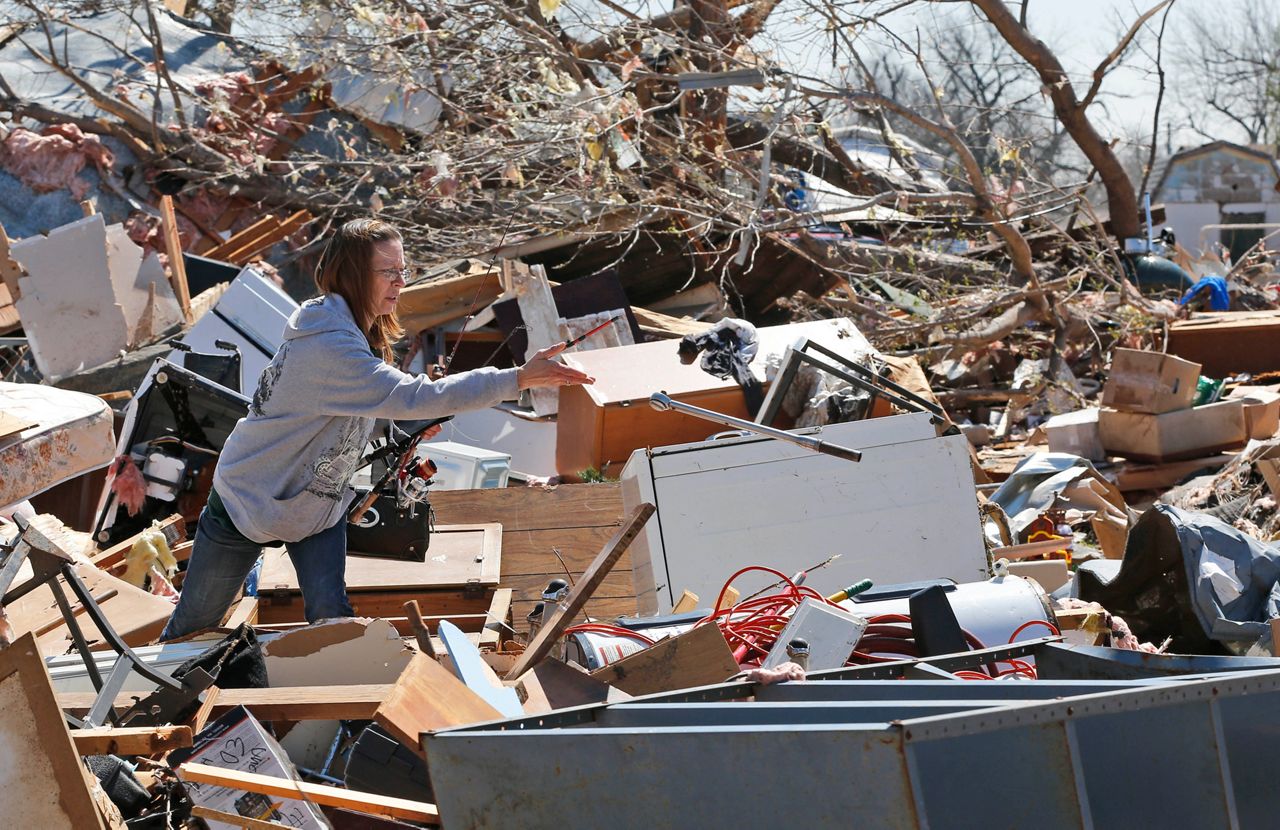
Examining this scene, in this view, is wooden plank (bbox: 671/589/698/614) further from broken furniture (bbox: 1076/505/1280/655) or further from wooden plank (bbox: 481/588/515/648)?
broken furniture (bbox: 1076/505/1280/655)

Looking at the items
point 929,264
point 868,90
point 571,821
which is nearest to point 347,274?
point 571,821

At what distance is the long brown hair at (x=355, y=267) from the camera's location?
10.7ft

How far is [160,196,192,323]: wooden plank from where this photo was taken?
874 cm

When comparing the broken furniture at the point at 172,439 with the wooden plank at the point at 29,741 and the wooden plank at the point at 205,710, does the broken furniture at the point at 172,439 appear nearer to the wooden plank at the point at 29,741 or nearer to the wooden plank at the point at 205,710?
the wooden plank at the point at 205,710

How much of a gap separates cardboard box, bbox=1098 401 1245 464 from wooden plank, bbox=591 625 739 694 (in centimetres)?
539

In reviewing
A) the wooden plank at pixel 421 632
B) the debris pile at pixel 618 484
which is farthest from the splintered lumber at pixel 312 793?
the wooden plank at pixel 421 632

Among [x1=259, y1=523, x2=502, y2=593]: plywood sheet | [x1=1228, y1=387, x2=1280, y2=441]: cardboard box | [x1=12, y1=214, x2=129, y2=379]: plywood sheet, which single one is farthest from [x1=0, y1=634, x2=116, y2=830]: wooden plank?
[x1=1228, y1=387, x2=1280, y2=441]: cardboard box

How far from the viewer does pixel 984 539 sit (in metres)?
4.85

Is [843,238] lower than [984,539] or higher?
higher

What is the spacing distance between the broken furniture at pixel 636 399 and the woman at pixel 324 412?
91.9 inches

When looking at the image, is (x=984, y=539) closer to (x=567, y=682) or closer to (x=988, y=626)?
(x=988, y=626)

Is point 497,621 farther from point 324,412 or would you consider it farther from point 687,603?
point 324,412

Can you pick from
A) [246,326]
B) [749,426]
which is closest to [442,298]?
[246,326]

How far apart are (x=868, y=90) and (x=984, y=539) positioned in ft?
13.7
